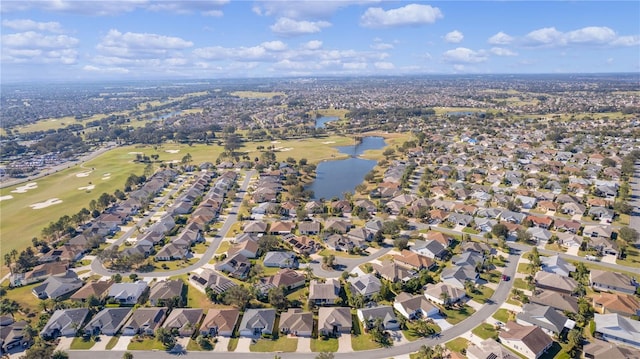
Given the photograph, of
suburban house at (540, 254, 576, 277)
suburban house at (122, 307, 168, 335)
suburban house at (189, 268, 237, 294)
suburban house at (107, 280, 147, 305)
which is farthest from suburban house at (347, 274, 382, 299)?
suburban house at (107, 280, 147, 305)

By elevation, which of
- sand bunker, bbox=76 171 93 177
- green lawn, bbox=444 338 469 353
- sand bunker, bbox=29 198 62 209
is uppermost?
sand bunker, bbox=76 171 93 177

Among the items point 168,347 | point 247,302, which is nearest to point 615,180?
point 247,302

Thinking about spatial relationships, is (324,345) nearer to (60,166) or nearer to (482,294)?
(482,294)

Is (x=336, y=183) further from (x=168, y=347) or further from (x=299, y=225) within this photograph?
(x=168, y=347)

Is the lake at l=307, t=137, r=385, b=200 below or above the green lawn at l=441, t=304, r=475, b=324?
above

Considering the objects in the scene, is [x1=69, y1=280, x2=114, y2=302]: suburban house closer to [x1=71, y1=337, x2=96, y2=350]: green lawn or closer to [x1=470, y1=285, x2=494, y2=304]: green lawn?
[x1=71, y1=337, x2=96, y2=350]: green lawn

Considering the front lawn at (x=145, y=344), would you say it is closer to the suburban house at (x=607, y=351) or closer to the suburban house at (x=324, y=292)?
the suburban house at (x=324, y=292)
